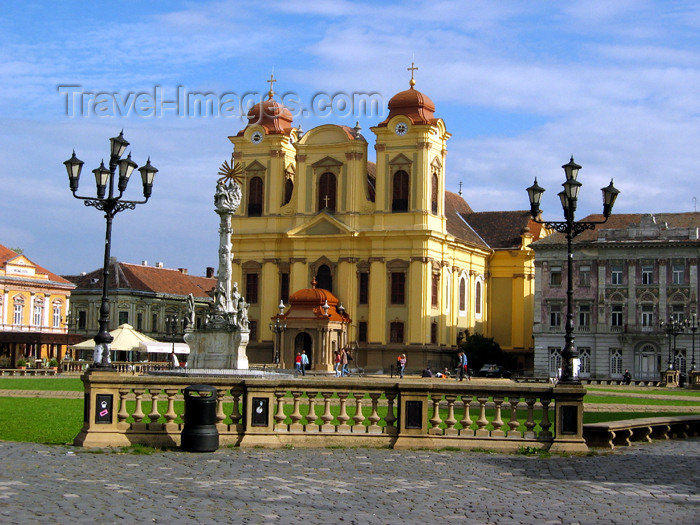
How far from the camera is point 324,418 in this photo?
18.6 m

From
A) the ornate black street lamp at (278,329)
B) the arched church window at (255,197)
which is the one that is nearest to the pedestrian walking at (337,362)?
the ornate black street lamp at (278,329)

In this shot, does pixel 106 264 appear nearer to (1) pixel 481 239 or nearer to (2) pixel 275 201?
(2) pixel 275 201

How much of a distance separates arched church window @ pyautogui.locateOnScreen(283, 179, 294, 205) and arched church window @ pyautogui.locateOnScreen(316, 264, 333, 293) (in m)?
6.45

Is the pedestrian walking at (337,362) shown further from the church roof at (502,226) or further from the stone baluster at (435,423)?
the stone baluster at (435,423)

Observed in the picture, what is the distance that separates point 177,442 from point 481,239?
71.1 metres

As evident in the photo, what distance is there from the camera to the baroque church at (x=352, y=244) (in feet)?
240

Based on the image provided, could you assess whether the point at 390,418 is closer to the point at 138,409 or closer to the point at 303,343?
the point at 138,409

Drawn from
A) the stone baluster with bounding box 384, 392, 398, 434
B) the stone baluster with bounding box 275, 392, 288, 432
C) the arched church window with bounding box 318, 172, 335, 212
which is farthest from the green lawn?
the arched church window with bounding box 318, 172, 335, 212

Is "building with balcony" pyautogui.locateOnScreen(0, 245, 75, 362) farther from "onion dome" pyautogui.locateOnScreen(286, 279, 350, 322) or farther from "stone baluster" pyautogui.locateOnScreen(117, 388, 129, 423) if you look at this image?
"stone baluster" pyautogui.locateOnScreen(117, 388, 129, 423)

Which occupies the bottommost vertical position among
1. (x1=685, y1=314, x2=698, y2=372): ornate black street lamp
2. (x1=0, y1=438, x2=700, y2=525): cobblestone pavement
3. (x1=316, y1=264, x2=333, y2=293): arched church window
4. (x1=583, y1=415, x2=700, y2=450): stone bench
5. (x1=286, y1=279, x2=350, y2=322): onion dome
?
(x1=0, y1=438, x2=700, y2=525): cobblestone pavement

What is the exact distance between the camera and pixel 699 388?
60062mm

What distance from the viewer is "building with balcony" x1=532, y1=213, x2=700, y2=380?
7388 centimetres

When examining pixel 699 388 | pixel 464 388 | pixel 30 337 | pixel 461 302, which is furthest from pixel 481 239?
pixel 464 388

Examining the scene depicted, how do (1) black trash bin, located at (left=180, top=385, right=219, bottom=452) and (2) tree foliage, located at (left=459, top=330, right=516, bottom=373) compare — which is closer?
(1) black trash bin, located at (left=180, top=385, right=219, bottom=452)
